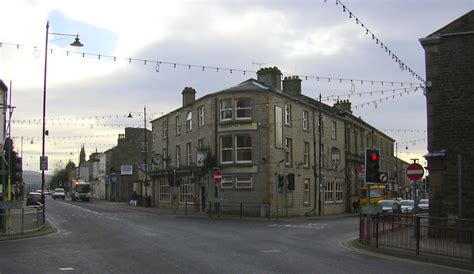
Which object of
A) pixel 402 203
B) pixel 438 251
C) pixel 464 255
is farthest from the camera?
pixel 402 203

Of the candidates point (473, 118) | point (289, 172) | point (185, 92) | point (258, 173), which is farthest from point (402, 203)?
point (473, 118)

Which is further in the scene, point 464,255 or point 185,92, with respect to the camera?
point 185,92

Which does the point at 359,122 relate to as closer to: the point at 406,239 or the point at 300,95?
the point at 300,95

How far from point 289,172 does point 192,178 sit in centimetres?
796

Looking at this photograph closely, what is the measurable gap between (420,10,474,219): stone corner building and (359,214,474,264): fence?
2.49 meters

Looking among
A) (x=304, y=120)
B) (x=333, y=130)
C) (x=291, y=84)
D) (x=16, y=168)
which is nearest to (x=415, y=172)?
(x=16, y=168)

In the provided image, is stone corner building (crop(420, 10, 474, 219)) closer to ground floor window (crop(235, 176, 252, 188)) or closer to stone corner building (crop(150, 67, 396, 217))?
stone corner building (crop(150, 67, 396, 217))

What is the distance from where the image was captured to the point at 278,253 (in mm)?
14891

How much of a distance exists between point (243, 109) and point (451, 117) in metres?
19.8

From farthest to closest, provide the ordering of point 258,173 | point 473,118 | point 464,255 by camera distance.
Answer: point 258,173 < point 473,118 < point 464,255

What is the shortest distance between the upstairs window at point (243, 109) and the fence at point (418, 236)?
20.7 metres

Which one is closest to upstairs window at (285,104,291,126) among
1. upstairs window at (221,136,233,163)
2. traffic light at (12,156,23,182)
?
upstairs window at (221,136,233,163)

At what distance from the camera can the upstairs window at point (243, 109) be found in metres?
38.3

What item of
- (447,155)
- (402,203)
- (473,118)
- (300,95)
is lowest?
(402,203)
